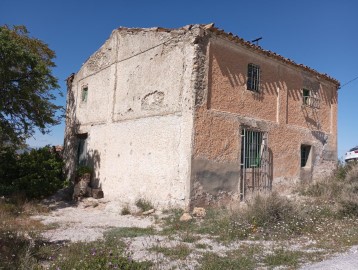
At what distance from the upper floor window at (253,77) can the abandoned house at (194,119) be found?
4cm

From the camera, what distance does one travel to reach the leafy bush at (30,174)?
12.3 meters

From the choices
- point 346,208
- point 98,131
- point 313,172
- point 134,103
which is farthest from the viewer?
point 313,172

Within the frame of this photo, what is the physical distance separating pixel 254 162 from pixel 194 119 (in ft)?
10.6

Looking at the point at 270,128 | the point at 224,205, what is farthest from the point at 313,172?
the point at 224,205

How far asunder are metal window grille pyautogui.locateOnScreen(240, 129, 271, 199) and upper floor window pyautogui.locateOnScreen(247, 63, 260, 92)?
162cm

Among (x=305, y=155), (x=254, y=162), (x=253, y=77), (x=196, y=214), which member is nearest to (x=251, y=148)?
(x=254, y=162)

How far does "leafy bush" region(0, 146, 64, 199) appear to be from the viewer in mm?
12297

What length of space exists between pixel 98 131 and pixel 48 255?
28.1 feet

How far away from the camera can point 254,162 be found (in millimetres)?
11656

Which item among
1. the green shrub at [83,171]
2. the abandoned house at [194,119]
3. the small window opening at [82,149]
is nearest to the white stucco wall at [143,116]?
the abandoned house at [194,119]

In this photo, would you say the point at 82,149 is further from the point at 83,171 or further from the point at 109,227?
the point at 109,227

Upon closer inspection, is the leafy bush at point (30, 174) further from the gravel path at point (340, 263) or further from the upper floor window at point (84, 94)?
the gravel path at point (340, 263)

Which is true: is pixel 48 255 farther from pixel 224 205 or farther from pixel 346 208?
pixel 346 208

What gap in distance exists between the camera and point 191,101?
979 centimetres
